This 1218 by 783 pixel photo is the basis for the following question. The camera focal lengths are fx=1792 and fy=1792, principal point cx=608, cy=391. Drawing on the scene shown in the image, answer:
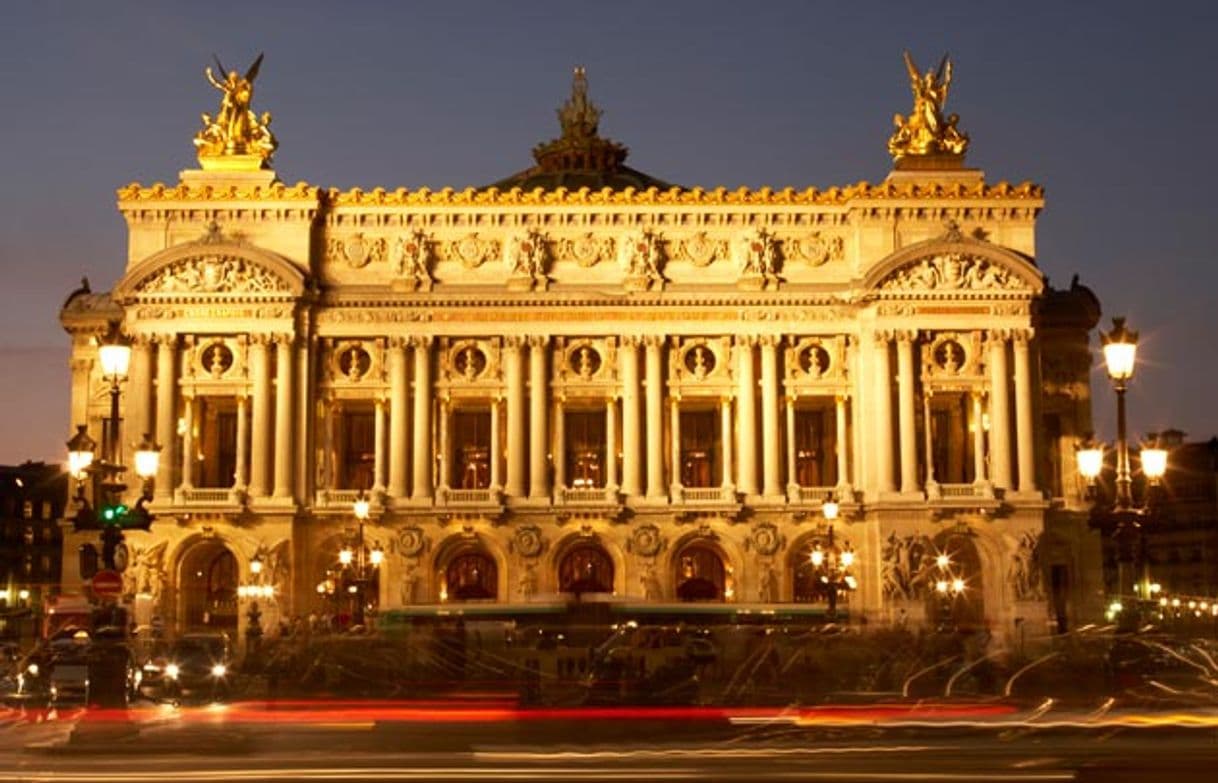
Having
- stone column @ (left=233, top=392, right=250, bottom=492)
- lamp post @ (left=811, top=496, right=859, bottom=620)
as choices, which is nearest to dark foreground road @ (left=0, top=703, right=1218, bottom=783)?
lamp post @ (left=811, top=496, right=859, bottom=620)

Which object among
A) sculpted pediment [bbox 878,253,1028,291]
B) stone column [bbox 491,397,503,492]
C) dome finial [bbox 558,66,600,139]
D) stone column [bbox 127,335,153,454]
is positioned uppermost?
dome finial [bbox 558,66,600,139]

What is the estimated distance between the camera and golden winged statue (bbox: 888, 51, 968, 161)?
75312 mm

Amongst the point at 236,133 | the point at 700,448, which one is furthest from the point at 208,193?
the point at 700,448

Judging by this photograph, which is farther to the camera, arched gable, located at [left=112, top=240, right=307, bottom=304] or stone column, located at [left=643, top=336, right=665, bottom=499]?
stone column, located at [left=643, top=336, right=665, bottom=499]

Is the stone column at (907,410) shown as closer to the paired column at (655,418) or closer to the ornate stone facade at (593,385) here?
the ornate stone facade at (593,385)

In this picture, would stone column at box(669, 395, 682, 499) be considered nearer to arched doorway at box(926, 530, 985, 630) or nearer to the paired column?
the paired column

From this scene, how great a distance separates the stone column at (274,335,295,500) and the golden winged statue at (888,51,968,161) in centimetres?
2671

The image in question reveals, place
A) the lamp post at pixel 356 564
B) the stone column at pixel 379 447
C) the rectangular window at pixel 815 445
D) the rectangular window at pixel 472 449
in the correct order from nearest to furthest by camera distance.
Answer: the lamp post at pixel 356 564 → the stone column at pixel 379 447 → the rectangular window at pixel 472 449 → the rectangular window at pixel 815 445

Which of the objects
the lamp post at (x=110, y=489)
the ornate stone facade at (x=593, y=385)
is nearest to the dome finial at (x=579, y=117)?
the ornate stone facade at (x=593, y=385)

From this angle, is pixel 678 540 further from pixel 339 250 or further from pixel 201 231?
pixel 201 231

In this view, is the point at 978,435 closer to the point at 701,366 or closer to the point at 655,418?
the point at 701,366

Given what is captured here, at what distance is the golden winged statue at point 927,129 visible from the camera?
2965 inches

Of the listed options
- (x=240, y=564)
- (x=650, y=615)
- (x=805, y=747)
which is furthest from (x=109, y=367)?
(x=240, y=564)

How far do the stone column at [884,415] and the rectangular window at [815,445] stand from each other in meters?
3.46
